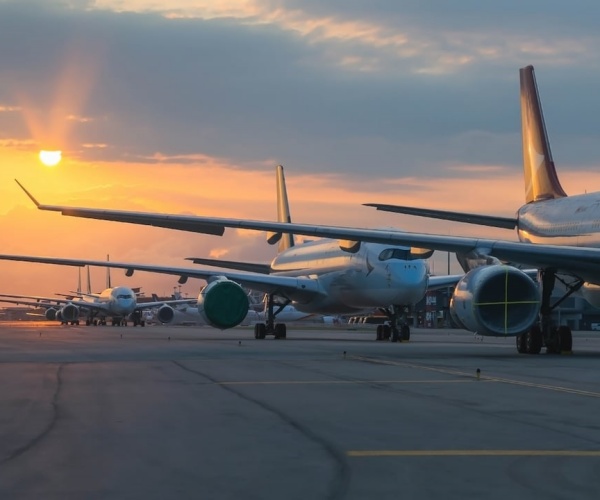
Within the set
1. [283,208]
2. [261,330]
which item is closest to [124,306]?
[283,208]

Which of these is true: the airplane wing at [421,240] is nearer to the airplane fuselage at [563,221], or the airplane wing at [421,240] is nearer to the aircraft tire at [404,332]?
the airplane fuselage at [563,221]

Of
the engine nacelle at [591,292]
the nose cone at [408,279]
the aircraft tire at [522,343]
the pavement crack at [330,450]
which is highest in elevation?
Answer: the nose cone at [408,279]

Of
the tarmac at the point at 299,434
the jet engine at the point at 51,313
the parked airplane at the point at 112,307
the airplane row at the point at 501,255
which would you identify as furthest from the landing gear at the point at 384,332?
the jet engine at the point at 51,313

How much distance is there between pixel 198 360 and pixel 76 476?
14427 millimetres

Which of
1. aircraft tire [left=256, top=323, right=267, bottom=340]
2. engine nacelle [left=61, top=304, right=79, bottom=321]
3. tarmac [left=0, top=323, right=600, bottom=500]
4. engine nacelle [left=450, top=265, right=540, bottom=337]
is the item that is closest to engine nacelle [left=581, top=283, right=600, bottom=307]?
engine nacelle [left=450, top=265, right=540, bottom=337]

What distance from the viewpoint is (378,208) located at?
75.9 feet

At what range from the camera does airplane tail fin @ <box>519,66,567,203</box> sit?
89.8 feet

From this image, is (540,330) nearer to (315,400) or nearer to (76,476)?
(315,400)

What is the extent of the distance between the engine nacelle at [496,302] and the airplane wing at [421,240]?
51 centimetres

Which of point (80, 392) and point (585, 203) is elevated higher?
point (585, 203)

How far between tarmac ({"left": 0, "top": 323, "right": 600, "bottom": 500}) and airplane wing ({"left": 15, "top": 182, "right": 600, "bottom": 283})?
4508 mm

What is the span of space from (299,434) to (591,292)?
16613mm

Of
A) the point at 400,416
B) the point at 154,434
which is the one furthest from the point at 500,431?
the point at 154,434

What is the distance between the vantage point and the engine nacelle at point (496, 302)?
21.7m
